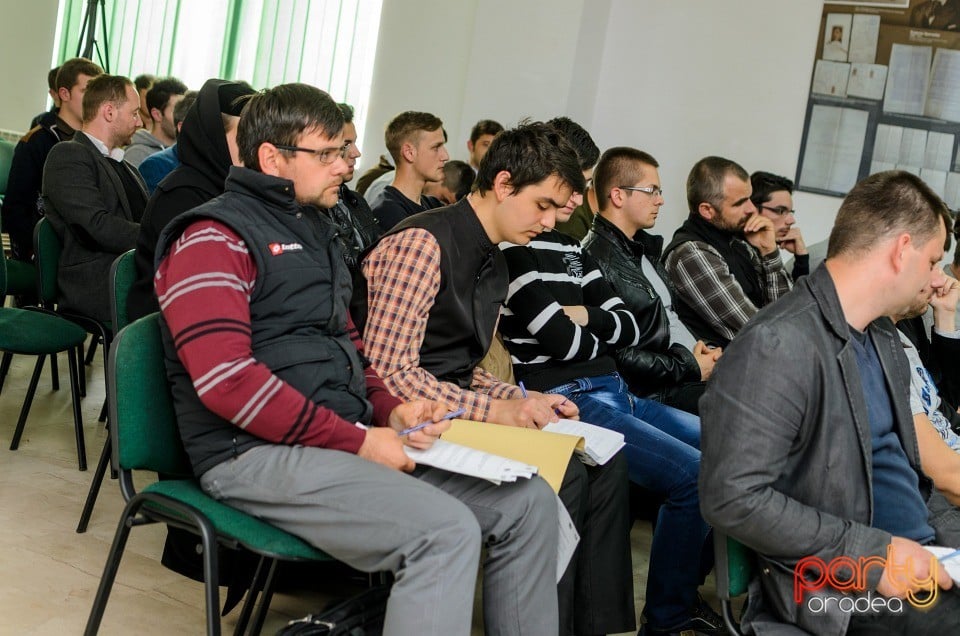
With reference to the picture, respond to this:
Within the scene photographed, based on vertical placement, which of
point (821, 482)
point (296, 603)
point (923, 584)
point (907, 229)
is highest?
point (907, 229)

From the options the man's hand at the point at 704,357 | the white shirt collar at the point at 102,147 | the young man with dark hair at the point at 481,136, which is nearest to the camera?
the man's hand at the point at 704,357

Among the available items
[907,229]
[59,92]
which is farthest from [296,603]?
[59,92]

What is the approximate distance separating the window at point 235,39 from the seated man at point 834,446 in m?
5.43

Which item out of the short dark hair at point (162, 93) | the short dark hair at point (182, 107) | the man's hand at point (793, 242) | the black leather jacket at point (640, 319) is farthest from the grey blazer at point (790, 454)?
the short dark hair at point (162, 93)

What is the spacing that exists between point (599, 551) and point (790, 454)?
70 cm

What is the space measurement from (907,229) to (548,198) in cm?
94

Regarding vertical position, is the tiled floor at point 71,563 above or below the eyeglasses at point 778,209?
below

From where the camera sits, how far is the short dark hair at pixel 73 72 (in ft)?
14.7

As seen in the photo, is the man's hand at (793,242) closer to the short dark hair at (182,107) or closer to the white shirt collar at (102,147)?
the short dark hair at (182,107)

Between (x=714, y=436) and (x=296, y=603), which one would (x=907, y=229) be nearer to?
(x=714, y=436)

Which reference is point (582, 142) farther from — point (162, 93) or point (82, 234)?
point (162, 93)

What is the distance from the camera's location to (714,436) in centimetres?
167

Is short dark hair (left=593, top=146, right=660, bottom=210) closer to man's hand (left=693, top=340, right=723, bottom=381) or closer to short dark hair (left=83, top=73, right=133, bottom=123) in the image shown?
man's hand (left=693, top=340, right=723, bottom=381)

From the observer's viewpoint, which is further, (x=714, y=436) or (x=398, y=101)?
(x=398, y=101)
